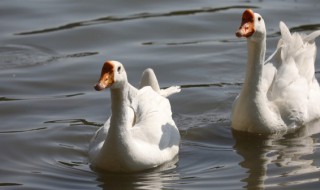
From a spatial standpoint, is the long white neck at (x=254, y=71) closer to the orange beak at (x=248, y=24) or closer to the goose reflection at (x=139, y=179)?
the orange beak at (x=248, y=24)

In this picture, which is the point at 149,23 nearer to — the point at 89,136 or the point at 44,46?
the point at 44,46

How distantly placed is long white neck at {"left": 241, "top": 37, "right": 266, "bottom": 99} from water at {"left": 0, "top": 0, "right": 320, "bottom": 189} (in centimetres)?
52

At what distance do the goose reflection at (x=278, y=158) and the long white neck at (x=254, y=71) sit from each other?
0.51 meters

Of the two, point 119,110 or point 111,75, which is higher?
point 111,75

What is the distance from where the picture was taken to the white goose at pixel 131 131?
28.7ft

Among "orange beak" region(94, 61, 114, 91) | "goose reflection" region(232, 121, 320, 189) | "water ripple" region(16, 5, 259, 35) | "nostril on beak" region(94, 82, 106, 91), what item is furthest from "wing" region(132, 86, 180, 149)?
"water ripple" region(16, 5, 259, 35)

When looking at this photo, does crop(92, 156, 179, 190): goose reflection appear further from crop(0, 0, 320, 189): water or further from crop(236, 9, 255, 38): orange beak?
crop(236, 9, 255, 38): orange beak

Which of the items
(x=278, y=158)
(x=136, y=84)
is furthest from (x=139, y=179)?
(x=136, y=84)

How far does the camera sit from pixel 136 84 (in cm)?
1207

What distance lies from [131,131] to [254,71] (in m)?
1.79

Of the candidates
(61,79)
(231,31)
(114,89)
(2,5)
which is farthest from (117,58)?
(114,89)

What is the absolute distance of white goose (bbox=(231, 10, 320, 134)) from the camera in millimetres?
10172

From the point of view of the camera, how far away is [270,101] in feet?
34.7

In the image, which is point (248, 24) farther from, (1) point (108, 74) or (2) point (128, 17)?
(2) point (128, 17)
